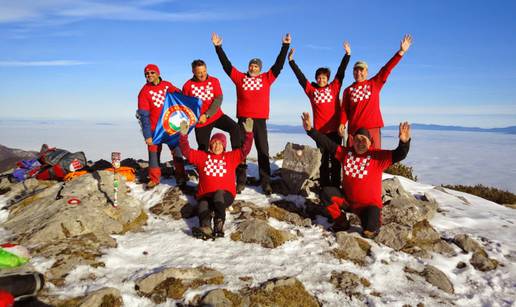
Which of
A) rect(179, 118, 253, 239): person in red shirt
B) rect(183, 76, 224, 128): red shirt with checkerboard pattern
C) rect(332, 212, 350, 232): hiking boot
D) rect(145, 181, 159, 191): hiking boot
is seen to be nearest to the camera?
rect(332, 212, 350, 232): hiking boot

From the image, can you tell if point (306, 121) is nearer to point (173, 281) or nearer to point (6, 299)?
point (173, 281)

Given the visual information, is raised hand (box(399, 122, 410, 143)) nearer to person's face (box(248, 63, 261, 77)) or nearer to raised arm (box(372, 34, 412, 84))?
raised arm (box(372, 34, 412, 84))

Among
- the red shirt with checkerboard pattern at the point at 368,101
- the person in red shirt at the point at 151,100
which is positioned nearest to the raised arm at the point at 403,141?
the red shirt with checkerboard pattern at the point at 368,101

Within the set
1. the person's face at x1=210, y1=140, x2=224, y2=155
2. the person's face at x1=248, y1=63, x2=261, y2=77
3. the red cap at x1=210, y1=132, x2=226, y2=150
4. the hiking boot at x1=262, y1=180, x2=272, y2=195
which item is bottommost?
the hiking boot at x1=262, y1=180, x2=272, y2=195

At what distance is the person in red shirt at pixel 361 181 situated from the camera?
273 inches

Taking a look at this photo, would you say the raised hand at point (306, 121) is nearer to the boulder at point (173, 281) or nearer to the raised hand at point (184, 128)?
the raised hand at point (184, 128)

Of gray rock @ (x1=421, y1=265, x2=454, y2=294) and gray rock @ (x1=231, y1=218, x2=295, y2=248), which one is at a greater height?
gray rock @ (x1=231, y1=218, x2=295, y2=248)

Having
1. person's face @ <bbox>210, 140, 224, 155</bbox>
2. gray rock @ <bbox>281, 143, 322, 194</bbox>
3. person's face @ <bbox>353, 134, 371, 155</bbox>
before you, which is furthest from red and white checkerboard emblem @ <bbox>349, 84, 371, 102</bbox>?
person's face @ <bbox>210, 140, 224, 155</bbox>

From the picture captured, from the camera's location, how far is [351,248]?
6.58 meters

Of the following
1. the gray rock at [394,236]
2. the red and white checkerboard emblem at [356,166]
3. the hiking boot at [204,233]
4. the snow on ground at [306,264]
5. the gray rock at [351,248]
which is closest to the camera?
the snow on ground at [306,264]

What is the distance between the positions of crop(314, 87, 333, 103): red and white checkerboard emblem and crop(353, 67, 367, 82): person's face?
2.69 feet

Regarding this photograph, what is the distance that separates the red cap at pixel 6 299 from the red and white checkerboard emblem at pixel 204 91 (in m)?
6.28

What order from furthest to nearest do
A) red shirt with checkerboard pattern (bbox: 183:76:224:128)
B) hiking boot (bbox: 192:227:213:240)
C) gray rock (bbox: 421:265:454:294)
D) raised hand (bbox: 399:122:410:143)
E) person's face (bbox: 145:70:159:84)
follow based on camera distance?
red shirt with checkerboard pattern (bbox: 183:76:224:128) → person's face (bbox: 145:70:159:84) → hiking boot (bbox: 192:227:213:240) → raised hand (bbox: 399:122:410:143) → gray rock (bbox: 421:265:454:294)

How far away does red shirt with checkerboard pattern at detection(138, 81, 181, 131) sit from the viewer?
9.13 metres
